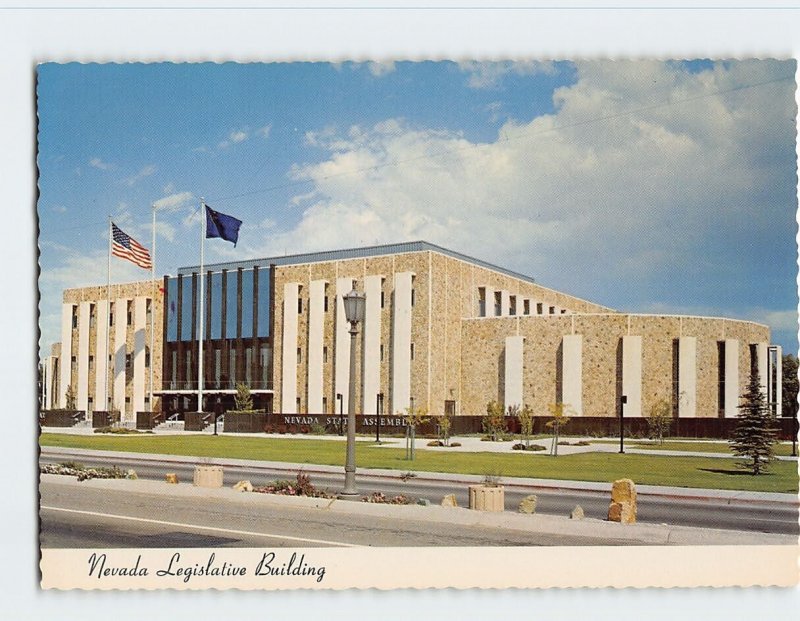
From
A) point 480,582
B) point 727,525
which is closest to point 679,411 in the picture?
point 727,525

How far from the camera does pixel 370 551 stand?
14195 millimetres

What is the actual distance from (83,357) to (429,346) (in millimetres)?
23855

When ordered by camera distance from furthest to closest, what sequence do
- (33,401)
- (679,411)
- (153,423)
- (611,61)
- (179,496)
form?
(679,411) < (153,423) < (179,496) < (611,61) < (33,401)

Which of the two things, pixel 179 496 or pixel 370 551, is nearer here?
pixel 370 551

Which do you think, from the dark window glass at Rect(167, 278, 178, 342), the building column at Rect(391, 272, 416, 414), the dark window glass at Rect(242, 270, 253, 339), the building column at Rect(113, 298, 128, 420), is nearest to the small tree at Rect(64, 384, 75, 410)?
the building column at Rect(113, 298, 128, 420)

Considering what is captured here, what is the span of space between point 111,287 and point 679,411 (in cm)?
3072

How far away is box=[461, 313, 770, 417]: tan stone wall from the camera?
156ft

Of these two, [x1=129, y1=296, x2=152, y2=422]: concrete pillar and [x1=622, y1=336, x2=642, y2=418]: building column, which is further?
[x1=622, y1=336, x2=642, y2=418]: building column

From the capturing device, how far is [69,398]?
2725cm

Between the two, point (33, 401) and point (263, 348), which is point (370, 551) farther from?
point (263, 348)

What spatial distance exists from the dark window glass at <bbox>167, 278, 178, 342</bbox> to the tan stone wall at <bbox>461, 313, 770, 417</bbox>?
61.1 ft

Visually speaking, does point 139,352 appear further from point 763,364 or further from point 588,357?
point 763,364

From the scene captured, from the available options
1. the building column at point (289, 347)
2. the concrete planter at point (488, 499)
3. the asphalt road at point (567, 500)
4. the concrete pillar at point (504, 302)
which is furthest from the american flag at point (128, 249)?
the concrete pillar at point (504, 302)

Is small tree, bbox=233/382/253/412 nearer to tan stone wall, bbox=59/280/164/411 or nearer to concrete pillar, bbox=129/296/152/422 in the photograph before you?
concrete pillar, bbox=129/296/152/422
